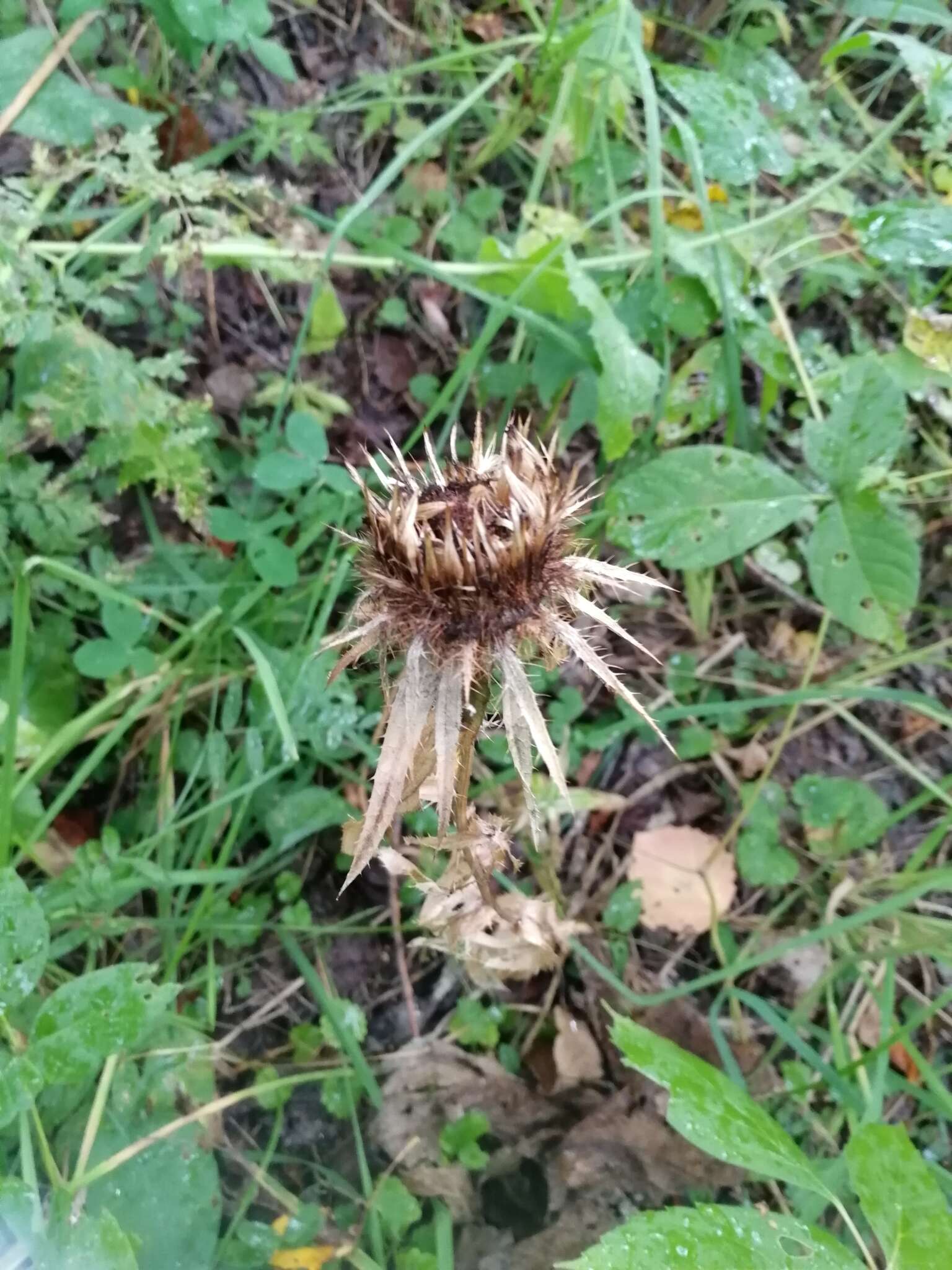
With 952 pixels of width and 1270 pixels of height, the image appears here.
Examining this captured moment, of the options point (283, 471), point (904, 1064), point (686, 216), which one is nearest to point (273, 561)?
point (283, 471)

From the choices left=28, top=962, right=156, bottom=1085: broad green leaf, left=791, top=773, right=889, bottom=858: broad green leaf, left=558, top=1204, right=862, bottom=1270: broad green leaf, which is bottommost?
left=791, top=773, right=889, bottom=858: broad green leaf

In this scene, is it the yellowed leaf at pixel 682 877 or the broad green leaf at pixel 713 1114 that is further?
the yellowed leaf at pixel 682 877

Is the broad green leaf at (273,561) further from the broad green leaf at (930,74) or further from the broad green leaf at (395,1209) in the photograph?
the broad green leaf at (930,74)

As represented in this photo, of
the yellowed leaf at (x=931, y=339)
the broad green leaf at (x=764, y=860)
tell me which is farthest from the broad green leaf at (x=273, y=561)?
the yellowed leaf at (x=931, y=339)

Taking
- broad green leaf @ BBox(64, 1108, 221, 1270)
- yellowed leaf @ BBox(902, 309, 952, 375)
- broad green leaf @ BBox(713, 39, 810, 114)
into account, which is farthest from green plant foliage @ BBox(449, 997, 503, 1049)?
broad green leaf @ BBox(713, 39, 810, 114)

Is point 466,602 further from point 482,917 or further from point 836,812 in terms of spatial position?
point 836,812

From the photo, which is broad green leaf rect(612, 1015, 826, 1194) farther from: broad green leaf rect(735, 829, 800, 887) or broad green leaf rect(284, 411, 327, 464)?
broad green leaf rect(284, 411, 327, 464)

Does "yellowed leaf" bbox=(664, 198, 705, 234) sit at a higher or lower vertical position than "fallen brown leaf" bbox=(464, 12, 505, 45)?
lower
